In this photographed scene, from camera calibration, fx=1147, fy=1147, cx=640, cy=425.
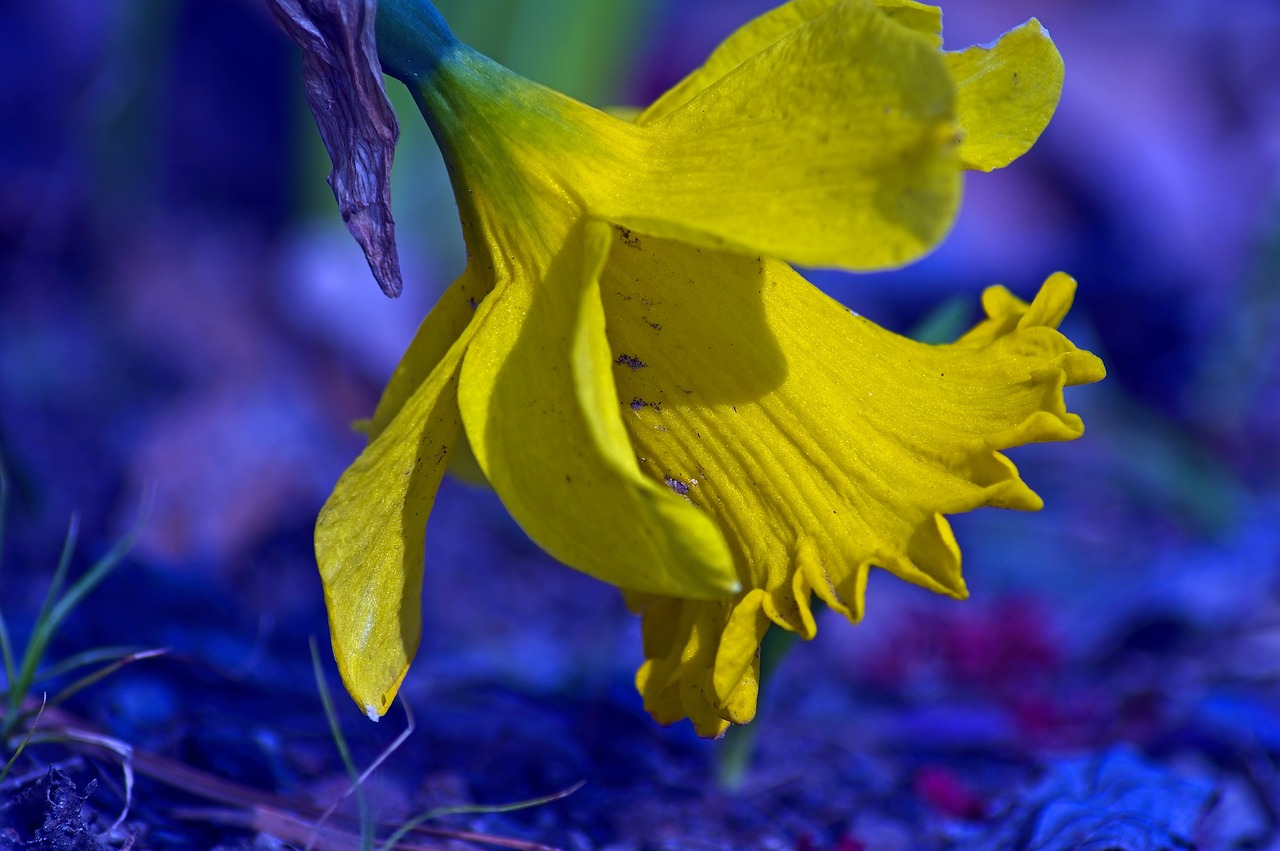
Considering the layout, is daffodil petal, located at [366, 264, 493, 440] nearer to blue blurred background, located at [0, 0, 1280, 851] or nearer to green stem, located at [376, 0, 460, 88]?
green stem, located at [376, 0, 460, 88]

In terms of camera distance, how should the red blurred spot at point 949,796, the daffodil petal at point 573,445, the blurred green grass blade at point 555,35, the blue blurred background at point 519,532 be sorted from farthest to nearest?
1. the blurred green grass blade at point 555,35
2. the blue blurred background at point 519,532
3. the red blurred spot at point 949,796
4. the daffodil petal at point 573,445

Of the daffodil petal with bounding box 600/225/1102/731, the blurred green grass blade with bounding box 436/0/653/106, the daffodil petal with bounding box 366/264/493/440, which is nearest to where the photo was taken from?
the daffodil petal with bounding box 600/225/1102/731

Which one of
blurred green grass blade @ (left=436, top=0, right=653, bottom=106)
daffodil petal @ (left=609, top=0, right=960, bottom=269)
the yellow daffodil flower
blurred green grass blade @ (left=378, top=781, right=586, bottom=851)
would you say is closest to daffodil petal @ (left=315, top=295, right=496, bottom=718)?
the yellow daffodil flower

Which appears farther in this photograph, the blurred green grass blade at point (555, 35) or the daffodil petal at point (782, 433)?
the blurred green grass blade at point (555, 35)

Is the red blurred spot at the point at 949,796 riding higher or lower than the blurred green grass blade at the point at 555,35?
lower

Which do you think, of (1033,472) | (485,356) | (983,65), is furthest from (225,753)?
(1033,472)

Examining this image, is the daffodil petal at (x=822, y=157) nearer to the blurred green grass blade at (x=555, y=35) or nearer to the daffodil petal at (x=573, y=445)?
the daffodil petal at (x=573, y=445)

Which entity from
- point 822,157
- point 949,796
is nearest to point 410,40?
point 822,157

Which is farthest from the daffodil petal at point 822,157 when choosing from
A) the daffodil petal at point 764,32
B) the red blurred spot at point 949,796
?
the red blurred spot at point 949,796
